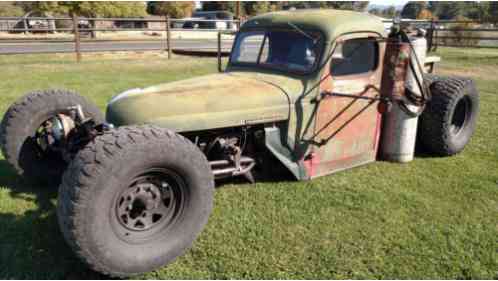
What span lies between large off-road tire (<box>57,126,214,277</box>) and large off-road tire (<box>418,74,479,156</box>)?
3.30 meters

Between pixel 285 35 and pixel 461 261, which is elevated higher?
pixel 285 35

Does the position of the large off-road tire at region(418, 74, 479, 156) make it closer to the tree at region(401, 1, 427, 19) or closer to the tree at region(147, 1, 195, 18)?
the tree at region(147, 1, 195, 18)

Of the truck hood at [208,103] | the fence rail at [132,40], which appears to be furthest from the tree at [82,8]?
the truck hood at [208,103]

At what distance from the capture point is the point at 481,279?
295 centimetres

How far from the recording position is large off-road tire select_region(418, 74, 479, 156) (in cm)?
511

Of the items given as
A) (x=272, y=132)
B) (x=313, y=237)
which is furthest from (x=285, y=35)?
(x=313, y=237)

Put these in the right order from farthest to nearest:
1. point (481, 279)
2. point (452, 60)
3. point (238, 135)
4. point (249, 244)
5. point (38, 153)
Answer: point (452, 60), point (38, 153), point (238, 135), point (249, 244), point (481, 279)

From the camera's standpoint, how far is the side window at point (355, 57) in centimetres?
410

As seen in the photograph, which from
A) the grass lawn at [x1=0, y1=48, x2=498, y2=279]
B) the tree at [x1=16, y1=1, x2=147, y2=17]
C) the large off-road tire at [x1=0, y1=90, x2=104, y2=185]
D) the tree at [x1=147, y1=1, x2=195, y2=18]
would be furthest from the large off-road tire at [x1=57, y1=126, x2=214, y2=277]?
the tree at [x1=147, y1=1, x2=195, y2=18]

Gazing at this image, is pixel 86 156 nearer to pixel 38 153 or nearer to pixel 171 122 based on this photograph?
pixel 171 122

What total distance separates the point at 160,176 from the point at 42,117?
1.85m

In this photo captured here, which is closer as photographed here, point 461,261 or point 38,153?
point 461,261

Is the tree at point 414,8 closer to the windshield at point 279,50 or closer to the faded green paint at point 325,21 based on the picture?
the faded green paint at point 325,21

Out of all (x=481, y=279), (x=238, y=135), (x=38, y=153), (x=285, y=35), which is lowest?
(x=481, y=279)
